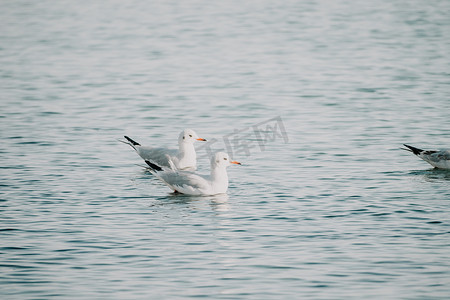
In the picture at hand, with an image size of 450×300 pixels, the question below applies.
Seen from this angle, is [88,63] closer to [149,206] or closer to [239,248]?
[149,206]

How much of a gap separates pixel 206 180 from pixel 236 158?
146 inches

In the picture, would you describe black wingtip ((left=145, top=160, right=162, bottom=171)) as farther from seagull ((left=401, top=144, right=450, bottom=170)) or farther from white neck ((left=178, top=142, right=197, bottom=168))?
seagull ((left=401, top=144, right=450, bottom=170))

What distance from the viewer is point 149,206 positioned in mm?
15711

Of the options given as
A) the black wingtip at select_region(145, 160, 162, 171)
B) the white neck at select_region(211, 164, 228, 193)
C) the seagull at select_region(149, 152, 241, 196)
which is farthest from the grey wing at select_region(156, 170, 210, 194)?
the black wingtip at select_region(145, 160, 162, 171)

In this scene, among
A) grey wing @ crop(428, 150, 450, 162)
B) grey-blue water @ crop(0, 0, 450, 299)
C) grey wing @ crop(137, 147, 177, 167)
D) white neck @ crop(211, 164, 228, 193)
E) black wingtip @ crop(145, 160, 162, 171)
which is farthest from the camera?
grey wing @ crop(137, 147, 177, 167)

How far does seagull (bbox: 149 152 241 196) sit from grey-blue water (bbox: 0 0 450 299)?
0.20 meters

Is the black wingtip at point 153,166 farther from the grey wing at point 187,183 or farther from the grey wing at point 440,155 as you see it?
the grey wing at point 440,155

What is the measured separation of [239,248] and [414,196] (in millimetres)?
4330

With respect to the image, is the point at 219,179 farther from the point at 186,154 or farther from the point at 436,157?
the point at 436,157

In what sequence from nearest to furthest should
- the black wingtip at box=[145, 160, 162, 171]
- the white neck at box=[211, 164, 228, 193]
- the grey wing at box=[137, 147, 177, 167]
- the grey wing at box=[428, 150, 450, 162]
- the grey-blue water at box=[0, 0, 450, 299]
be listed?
the grey-blue water at box=[0, 0, 450, 299]
the white neck at box=[211, 164, 228, 193]
the black wingtip at box=[145, 160, 162, 171]
the grey wing at box=[428, 150, 450, 162]
the grey wing at box=[137, 147, 177, 167]

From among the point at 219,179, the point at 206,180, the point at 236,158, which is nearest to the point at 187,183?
the point at 206,180

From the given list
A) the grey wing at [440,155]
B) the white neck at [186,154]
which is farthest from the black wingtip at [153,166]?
the grey wing at [440,155]

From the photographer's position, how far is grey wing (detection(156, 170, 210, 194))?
1633 cm

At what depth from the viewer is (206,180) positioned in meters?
16.4
